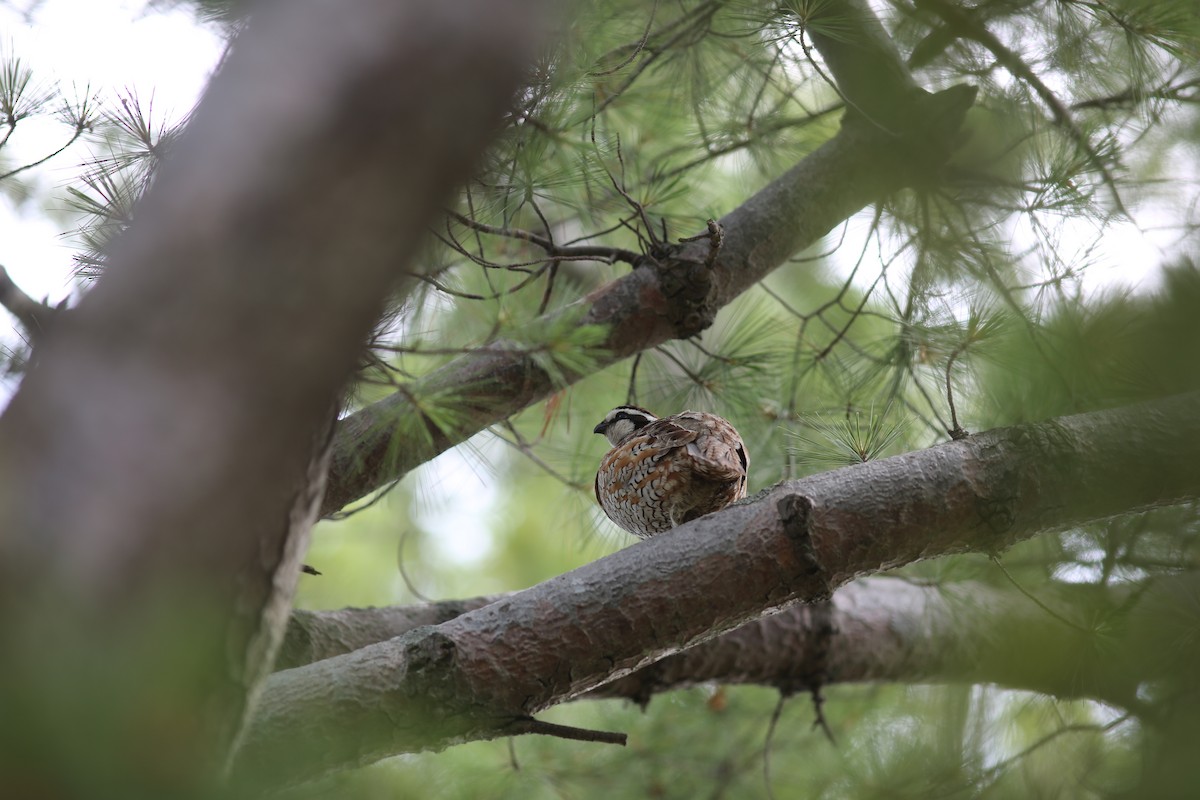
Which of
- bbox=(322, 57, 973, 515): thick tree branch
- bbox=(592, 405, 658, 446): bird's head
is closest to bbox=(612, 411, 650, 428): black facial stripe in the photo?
bbox=(592, 405, 658, 446): bird's head

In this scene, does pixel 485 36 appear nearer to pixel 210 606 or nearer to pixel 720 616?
pixel 210 606

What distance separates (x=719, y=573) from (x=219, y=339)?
1.13 metres

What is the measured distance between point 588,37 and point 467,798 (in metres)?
2.21

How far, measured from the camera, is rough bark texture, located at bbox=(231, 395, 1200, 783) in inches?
63.8

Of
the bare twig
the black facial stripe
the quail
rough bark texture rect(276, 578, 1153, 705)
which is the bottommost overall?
the bare twig

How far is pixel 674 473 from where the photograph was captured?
2305 millimetres

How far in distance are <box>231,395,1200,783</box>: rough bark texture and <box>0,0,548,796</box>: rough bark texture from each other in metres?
0.64

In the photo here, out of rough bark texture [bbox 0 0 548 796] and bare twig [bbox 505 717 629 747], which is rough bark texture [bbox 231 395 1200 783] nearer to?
bare twig [bbox 505 717 629 747]

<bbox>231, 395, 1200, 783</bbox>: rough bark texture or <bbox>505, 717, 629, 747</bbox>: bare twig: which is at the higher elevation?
<bbox>231, 395, 1200, 783</bbox>: rough bark texture

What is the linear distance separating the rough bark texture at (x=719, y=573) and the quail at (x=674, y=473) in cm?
46

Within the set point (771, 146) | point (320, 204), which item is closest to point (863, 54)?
point (771, 146)

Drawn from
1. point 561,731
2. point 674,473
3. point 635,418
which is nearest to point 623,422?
point 635,418

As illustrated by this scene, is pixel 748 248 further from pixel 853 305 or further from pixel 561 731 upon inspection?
pixel 561 731

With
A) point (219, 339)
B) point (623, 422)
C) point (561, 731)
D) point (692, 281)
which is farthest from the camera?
point (623, 422)
